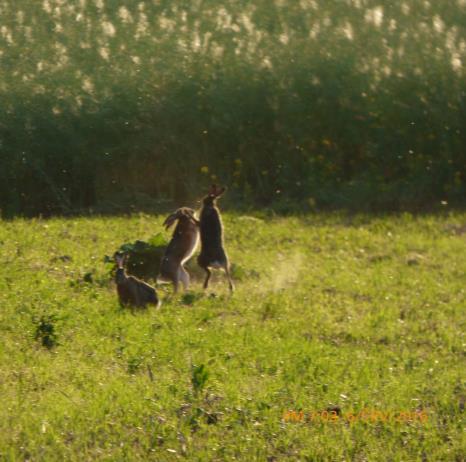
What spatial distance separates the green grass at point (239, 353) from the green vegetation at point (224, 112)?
6.59 ft

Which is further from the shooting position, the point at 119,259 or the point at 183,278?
the point at 183,278

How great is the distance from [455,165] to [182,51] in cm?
405

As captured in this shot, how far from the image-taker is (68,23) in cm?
1867

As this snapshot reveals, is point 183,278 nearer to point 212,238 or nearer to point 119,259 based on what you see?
point 212,238

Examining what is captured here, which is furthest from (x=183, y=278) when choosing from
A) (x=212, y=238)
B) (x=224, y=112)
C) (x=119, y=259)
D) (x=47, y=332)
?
(x=224, y=112)

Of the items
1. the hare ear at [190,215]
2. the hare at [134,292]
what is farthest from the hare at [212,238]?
the hare at [134,292]

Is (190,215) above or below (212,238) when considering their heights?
above

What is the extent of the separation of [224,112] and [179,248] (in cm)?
569

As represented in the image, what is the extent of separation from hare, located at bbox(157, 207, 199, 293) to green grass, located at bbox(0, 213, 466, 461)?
0.56 ft

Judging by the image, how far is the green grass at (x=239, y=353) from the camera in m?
7.36

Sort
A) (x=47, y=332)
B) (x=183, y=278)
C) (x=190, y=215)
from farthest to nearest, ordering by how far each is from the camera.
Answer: (x=190, y=215), (x=183, y=278), (x=47, y=332)

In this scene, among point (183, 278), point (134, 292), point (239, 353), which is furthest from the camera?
point (183, 278)

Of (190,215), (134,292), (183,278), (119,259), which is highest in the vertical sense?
(190,215)

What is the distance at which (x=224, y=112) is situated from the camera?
54.2ft
